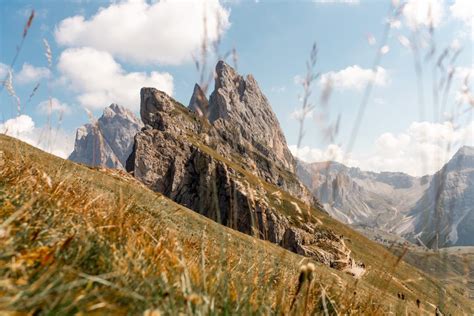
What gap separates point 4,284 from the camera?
1.97m

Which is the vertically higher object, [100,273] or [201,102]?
[201,102]

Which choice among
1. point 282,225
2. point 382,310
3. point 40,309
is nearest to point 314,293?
point 382,310

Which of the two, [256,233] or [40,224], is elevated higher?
[256,233]

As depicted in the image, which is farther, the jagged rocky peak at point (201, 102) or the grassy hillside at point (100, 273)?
the jagged rocky peak at point (201, 102)

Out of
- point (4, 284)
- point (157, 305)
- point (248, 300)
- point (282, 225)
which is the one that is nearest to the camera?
point (4, 284)

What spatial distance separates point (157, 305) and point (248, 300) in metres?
0.83

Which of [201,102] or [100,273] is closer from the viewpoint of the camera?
[100,273]

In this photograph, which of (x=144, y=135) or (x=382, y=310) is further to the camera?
(x=144, y=135)

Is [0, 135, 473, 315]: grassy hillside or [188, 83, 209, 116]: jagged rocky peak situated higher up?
[188, 83, 209, 116]: jagged rocky peak

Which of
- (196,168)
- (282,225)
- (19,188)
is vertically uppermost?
(196,168)

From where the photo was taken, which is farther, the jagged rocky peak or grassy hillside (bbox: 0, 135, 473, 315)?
the jagged rocky peak

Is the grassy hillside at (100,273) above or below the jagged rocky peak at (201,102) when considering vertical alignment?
below

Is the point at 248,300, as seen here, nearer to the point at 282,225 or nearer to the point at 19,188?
the point at 19,188

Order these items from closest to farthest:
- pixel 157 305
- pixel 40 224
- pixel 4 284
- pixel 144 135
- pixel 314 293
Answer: pixel 4 284
pixel 157 305
pixel 40 224
pixel 314 293
pixel 144 135
